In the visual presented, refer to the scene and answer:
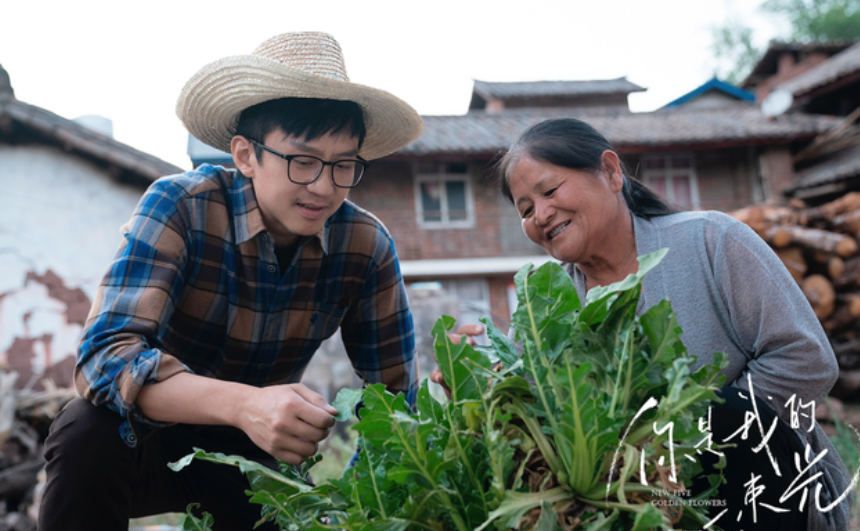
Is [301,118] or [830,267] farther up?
[301,118]

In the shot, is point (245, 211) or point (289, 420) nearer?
point (289, 420)

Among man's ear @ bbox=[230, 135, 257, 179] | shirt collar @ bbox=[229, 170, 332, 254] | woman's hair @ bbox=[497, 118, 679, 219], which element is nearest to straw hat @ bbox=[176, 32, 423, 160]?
man's ear @ bbox=[230, 135, 257, 179]

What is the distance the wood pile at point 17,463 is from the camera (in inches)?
198

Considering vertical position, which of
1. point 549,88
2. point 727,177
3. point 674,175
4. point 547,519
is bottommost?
point 547,519

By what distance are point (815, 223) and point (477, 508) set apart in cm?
692

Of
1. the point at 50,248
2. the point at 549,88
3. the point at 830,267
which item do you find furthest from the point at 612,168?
the point at 549,88

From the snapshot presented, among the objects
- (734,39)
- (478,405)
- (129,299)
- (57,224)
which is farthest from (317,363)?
(734,39)

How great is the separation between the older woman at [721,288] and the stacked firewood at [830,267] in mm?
4639

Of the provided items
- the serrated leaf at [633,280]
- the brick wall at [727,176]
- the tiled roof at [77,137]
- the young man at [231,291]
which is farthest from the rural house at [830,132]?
the serrated leaf at [633,280]

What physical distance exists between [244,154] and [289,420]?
110 cm

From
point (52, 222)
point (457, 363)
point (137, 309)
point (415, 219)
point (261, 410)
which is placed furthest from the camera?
point (415, 219)

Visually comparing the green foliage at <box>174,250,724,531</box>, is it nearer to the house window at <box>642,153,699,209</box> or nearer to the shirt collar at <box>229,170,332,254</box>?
the shirt collar at <box>229,170,332,254</box>

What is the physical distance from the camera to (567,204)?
1.89m

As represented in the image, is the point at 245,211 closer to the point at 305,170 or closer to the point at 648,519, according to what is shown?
the point at 305,170
